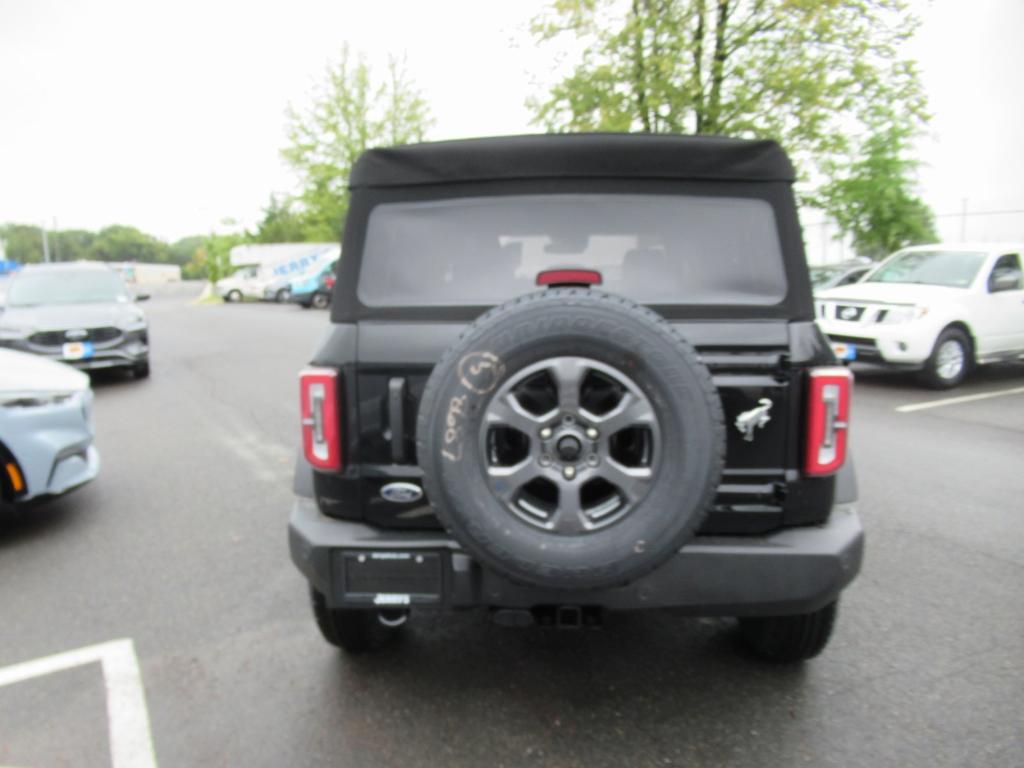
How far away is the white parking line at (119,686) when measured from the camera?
8.94ft

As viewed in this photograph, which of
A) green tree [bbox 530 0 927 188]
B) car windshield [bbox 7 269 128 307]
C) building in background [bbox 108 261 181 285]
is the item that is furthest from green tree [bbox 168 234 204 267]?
car windshield [bbox 7 269 128 307]

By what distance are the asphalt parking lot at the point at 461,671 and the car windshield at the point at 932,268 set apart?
19.1 ft

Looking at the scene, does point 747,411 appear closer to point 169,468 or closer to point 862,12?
point 169,468

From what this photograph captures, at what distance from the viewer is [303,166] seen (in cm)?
4188

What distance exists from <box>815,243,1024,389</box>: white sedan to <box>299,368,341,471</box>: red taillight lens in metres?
8.57

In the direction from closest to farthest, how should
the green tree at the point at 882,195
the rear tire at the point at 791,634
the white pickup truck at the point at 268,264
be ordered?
the rear tire at the point at 791,634, the green tree at the point at 882,195, the white pickup truck at the point at 268,264

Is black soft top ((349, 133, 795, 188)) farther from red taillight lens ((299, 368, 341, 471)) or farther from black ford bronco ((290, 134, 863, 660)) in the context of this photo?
red taillight lens ((299, 368, 341, 471))

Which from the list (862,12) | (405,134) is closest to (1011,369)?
(862,12)

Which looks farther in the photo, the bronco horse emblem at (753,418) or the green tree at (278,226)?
the green tree at (278,226)

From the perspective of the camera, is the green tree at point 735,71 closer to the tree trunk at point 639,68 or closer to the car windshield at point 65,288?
the tree trunk at point 639,68

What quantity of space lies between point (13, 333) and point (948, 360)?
448 inches

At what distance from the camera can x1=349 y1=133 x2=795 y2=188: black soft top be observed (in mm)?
2762

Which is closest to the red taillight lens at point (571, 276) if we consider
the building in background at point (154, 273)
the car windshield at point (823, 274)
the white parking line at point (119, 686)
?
the white parking line at point (119, 686)

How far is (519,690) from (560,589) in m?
0.77
